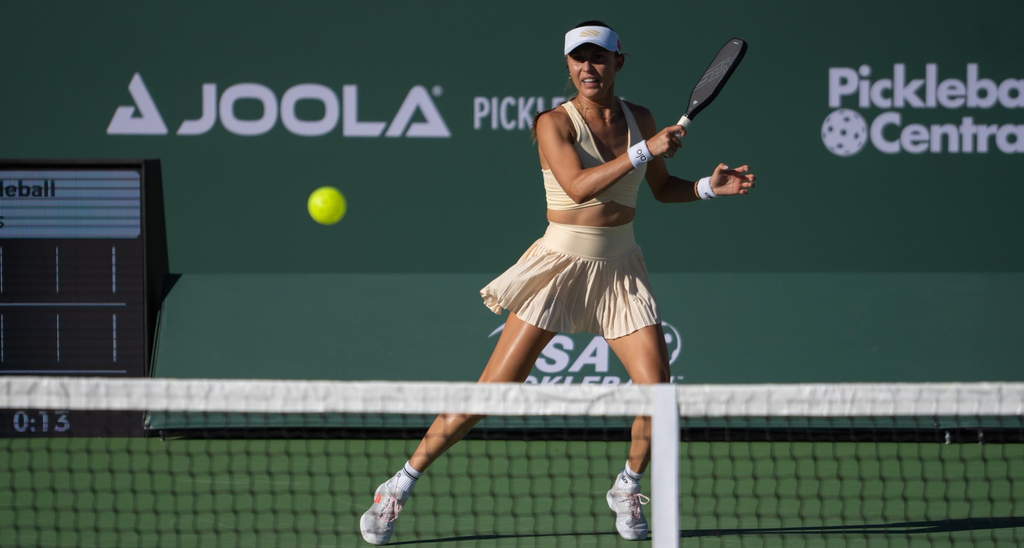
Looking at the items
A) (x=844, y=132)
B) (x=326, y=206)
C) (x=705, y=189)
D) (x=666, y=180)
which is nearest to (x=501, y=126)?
(x=326, y=206)

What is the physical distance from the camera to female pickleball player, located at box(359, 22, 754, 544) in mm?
2912

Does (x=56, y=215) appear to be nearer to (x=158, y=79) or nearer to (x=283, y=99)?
(x=158, y=79)

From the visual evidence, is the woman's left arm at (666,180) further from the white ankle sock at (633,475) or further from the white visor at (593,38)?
the white ankle sock at (633,475)

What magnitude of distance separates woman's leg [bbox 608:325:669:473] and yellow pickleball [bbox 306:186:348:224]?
2200mm

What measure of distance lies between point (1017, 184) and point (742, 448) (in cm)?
198

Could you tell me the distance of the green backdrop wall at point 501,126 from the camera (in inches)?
198

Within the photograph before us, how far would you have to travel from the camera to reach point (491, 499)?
3.58 metres

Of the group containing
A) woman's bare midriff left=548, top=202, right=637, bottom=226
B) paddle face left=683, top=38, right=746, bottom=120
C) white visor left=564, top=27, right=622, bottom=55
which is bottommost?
woman's bare midriff left=548, top=202, right=637, bottom=226

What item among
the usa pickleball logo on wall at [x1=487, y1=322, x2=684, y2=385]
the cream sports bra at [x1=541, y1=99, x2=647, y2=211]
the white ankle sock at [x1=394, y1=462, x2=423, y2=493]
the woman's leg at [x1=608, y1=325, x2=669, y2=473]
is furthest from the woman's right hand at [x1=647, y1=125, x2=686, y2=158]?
the usa pickleball logo on wall at [x1=487, y1=322, x2=684, y2=385]

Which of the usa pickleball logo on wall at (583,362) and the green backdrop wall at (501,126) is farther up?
the green backdrop wall at (501,126)

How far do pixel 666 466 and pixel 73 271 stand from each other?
368 cm

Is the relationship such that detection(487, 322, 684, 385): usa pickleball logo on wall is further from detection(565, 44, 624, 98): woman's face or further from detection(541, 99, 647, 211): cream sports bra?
detection(565, 44, 624, 98): woman's face

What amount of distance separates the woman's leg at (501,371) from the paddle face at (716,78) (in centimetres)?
75

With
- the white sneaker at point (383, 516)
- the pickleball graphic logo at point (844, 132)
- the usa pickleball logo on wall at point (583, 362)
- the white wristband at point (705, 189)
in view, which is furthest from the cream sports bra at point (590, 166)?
the pickleball graphic logo at point (844, 132)
